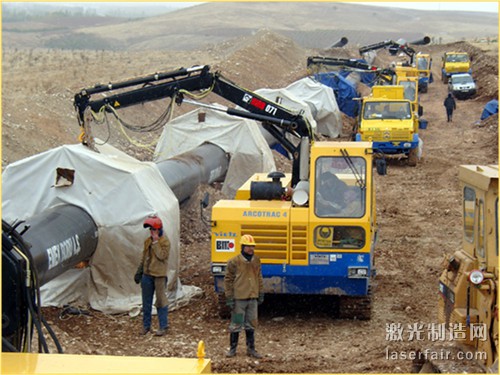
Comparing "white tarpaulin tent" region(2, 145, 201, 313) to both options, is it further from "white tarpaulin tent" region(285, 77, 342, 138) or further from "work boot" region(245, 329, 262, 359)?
"white tarpaulin tent" region(285, 77, 342, 138)

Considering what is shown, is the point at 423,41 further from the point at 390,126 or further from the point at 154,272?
the point at 154,272

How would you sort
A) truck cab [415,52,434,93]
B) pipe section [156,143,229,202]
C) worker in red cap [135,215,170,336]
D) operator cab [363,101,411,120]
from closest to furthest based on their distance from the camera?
worker in red cap [135,215,170,336] → pipe section [156,143,229,202] → operator cab [363,101,411,120] → truck cab [415,52,434,93]

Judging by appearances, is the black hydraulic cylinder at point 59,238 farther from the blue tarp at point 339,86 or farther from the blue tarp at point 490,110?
the blue tarp at point 490,110

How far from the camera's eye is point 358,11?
145 meters

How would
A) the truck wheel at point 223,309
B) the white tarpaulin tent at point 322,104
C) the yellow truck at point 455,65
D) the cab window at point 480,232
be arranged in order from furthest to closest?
1. the yellow truck at point 455,65
2. the white tarpaulin tent at point 322,104
3. the truck wheel at point 223,309
4. the cab window at point 480,232

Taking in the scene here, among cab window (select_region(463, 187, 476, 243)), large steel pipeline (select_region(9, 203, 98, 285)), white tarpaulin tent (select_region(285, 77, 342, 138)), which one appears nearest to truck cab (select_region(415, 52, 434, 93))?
white tarpaulin tent (select_region(285, 77, 342, 138))

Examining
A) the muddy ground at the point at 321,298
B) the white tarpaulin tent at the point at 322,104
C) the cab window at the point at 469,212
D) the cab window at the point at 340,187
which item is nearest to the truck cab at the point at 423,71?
the muddy ground at the point at 321,298

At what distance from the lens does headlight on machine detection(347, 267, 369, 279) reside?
12445 mm

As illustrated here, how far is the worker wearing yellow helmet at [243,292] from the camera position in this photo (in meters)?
11.1

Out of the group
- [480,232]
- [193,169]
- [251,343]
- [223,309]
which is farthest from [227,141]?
[480,232]

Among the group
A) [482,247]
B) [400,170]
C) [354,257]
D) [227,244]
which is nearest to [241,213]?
[227,244]

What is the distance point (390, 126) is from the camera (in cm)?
2919

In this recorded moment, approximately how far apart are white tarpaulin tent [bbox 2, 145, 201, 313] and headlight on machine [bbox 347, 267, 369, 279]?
292 centimetres

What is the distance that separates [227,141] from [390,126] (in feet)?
32.2
